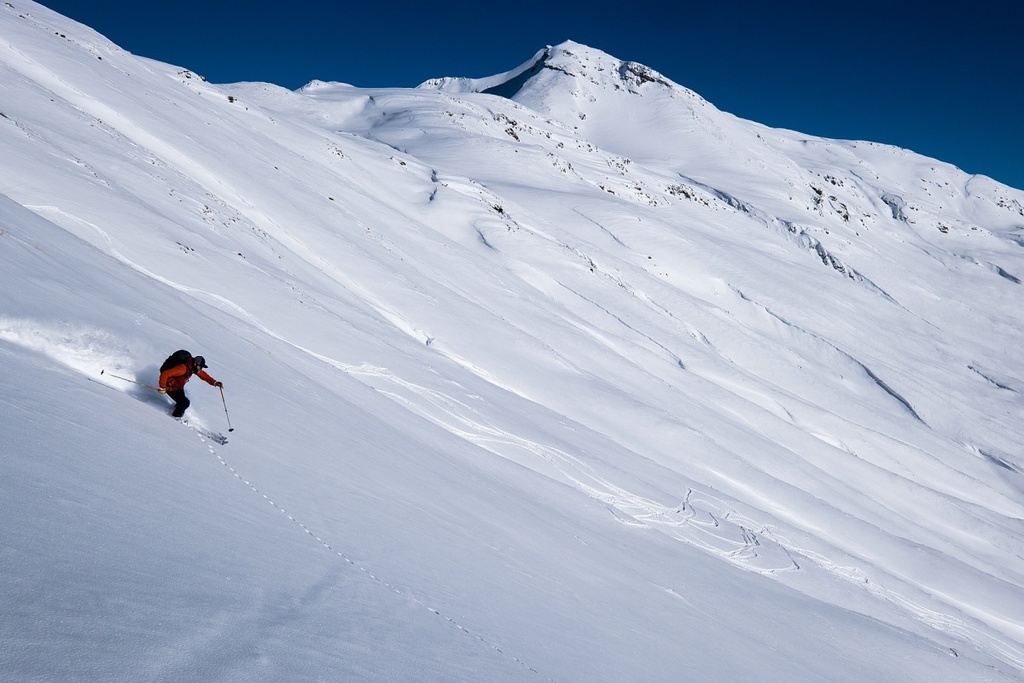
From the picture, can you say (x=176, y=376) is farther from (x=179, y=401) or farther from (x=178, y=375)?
(x=179, y=401)

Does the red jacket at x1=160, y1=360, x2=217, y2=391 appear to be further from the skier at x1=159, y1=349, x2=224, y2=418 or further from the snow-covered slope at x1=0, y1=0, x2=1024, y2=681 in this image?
the snow-covered slope at x1=0, y1=0, x2=1024, y2=681

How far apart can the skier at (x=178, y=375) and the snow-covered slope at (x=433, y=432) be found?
331 millimetres

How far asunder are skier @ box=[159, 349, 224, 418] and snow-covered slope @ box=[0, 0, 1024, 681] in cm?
33

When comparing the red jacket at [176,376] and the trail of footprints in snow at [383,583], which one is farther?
the red jacket at [176,376]

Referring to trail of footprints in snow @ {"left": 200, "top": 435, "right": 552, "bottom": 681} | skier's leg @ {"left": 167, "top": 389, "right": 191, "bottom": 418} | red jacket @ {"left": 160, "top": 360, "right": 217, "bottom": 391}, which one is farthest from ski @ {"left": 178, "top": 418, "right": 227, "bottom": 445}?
trail of footprints in snow @ {"left": 200, "top": 435, "right": 552, "bottom": 681}

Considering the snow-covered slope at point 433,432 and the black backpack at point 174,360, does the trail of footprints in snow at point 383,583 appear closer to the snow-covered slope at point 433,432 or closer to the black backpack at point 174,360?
the snow-covered slope at point 433,432

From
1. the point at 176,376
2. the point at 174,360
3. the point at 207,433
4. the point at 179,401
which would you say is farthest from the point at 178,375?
the point at 207,433

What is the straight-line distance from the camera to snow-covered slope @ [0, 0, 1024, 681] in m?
4.37

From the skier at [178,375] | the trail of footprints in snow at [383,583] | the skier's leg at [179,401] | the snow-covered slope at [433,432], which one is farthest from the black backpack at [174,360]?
the trail of footprints in snow at [383,583]

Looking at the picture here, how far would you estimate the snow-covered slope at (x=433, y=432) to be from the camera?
4.37 m

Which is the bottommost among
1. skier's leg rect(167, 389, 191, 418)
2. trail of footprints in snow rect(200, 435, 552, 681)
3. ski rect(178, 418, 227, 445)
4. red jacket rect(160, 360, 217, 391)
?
trail of footprints in snow rect(200, 435, 552, 681)

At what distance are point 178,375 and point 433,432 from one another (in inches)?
250

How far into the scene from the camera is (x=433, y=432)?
12883mm

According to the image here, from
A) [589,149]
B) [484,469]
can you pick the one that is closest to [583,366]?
[484,469]
